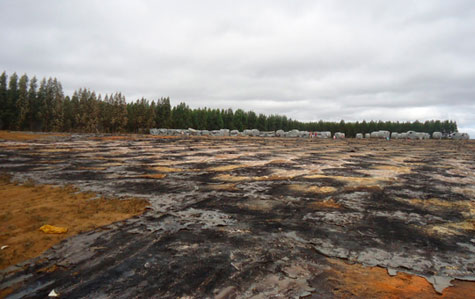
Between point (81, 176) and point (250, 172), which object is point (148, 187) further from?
point (250, 172)

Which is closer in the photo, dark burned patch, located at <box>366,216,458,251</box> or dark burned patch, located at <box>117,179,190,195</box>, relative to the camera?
dark burned patch, located at <box>366,216,458,251</box>

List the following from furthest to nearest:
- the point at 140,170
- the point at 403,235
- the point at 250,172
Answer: the point at 140,170 → the point at 250,172 → the point at 403,235

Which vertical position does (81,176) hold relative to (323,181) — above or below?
below

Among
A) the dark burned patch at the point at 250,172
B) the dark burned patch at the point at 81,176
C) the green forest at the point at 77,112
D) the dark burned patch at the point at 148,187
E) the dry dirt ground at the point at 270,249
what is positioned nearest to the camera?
the dry dirt ground at the point at 270,249

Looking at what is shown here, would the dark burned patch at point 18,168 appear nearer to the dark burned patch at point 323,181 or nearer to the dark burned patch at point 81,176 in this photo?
the dark burned patch at point 81,176

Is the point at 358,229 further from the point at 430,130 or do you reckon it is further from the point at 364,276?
the point at 430,130

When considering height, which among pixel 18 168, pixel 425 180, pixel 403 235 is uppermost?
pixel 425 180

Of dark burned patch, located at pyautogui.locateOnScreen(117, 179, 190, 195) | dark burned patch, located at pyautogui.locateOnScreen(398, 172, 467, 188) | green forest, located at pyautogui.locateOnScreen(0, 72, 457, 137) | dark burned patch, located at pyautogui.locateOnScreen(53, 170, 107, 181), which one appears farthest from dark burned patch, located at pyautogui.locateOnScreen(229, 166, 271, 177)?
green forest, located at pyautogui.locateOnScreen(0, 72, 457, 137)

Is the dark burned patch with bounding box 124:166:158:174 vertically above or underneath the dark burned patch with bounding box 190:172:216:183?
underneath

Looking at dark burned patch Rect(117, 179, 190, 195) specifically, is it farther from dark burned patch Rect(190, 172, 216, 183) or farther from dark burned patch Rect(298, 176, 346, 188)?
dark burned patch Rect(298, 176, 346, 188)

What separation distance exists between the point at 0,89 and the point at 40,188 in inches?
2795

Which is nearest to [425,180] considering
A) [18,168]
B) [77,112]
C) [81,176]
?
[81,176]

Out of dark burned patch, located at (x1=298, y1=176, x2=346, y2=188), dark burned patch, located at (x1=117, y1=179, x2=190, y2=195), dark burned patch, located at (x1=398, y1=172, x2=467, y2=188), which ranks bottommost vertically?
dark burned patch, located at (x1=117, y1=179, x2=190, y2=195)

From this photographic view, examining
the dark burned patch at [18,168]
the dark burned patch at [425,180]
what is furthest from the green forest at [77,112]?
the dark burned patch at [425,180]
